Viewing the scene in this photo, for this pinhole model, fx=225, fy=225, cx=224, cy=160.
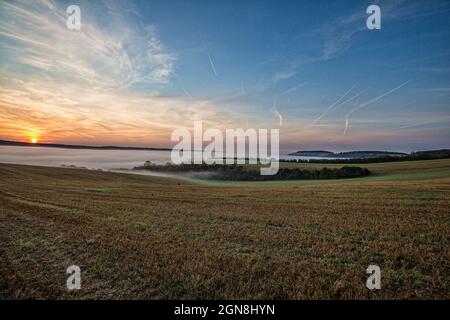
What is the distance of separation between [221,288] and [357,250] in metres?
4.81

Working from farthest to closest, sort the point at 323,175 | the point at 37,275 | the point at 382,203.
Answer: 1. the point at 323,175
2. the point at 382,203
3. the point at 37,275

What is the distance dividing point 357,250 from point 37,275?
8.69 m

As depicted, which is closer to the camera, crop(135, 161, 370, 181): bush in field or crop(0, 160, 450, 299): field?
crop(0, 160, 450, 299): field

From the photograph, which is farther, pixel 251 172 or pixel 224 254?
pixel 251 172

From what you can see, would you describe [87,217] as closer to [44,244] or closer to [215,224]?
[44,244]

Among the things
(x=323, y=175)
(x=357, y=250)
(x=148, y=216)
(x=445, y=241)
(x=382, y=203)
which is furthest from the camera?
(x=323, y=175)

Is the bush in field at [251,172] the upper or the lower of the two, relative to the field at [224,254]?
lower

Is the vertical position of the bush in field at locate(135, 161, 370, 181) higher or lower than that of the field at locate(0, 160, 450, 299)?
lower

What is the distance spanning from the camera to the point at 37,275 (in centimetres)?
523

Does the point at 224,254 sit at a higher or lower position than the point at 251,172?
higher

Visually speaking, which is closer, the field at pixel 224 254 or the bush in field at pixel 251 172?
the field at pixel 224 254

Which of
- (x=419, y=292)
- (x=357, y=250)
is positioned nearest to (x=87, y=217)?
(x=357, y=250)
